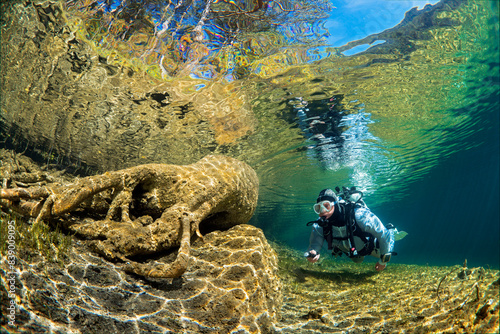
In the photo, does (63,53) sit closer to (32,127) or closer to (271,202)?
(32,127)

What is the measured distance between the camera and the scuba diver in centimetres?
658

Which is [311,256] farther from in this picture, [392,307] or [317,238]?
[392,307]

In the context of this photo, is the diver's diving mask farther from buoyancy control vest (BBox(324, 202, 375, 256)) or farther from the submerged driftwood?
the submerged driftwood

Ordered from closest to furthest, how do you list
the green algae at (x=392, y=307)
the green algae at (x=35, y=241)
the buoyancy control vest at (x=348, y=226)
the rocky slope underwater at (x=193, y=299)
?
the rocky slope underwater at (x=193, y=299) → the green algae at (x=392, y=307) → the green algae at (x=35, y=241) → the buoyancy control vest at (x=348, y=226)

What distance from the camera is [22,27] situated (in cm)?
630

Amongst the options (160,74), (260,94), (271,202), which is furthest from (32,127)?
(271,202)

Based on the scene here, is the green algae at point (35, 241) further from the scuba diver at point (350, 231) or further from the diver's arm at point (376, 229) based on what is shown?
the diver's arm at point (376, 229)

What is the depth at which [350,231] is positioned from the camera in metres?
6.71

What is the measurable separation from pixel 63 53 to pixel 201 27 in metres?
4.66

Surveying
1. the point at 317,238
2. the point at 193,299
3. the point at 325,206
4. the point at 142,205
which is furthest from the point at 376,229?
the point at 142,205

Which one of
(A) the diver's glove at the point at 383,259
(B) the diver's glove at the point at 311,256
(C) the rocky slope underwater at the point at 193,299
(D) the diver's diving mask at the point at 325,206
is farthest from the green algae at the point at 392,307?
(D) the diver's diving mask at the point at 325,206

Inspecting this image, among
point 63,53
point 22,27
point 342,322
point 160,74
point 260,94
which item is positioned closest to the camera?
point 342,322

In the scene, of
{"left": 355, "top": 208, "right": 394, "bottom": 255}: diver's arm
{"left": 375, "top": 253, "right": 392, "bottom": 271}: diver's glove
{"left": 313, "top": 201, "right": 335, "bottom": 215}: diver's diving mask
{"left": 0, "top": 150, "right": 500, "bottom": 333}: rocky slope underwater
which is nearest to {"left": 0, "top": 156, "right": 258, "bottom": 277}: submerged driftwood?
{"left": 0, "top": 150, "right": 500, "bottom": 333}: rocky slope underwater

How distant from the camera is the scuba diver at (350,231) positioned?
21.6 ft
